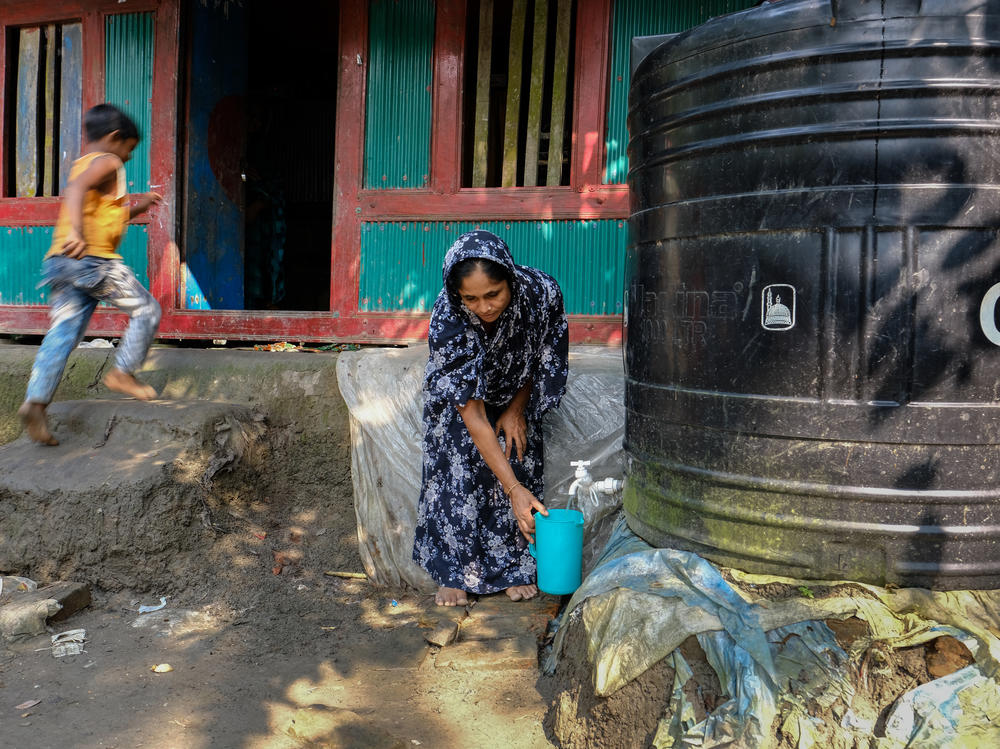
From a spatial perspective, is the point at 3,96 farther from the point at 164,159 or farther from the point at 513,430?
the point at 513,430

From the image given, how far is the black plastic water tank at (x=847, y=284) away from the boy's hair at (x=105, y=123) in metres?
3.08

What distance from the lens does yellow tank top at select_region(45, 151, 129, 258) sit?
3.90 meters

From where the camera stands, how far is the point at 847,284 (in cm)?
190

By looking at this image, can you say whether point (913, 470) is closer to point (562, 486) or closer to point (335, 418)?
point (562, 486)

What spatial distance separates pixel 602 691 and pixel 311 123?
905 centimetres

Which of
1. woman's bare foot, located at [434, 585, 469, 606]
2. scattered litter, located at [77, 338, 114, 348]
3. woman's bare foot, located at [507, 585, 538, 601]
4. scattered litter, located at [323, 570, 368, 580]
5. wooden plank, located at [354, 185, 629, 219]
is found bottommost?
scattered litter, located at [323, 570, 368, 580]

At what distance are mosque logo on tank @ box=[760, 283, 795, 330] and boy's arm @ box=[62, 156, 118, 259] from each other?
127 inches

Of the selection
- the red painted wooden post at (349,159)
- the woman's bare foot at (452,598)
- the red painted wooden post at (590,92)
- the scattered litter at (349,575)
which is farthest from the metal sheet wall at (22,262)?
the woman's bare foot at (452,598)

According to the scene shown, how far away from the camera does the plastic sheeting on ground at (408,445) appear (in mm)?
3578

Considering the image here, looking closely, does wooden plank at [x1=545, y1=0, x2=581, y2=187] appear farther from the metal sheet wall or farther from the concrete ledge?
the metal sheet wall

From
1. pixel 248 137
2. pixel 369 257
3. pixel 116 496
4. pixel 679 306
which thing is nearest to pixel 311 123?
pixel 248 137

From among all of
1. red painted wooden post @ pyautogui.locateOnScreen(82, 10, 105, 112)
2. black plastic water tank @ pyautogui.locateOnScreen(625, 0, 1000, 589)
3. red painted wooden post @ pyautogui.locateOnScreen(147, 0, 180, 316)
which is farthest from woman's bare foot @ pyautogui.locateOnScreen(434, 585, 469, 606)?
red painted wooden post @ pyautogui.locateOnScreen(82, 10, 105, 112)

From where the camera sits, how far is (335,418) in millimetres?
4422

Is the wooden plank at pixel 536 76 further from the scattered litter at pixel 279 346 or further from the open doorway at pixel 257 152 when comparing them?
the open doorway at pixel 257 152
